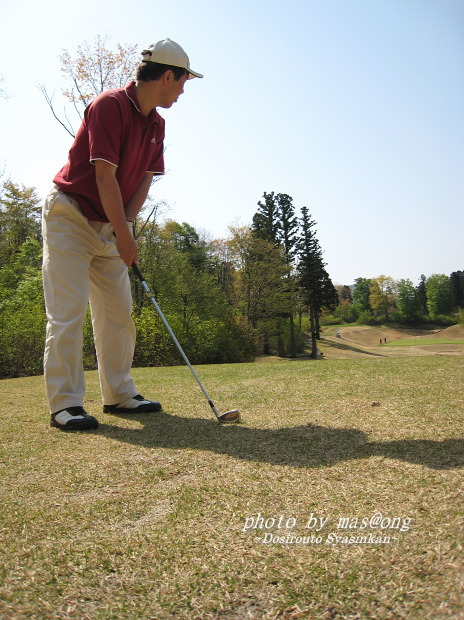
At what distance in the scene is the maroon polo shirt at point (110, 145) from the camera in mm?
2715

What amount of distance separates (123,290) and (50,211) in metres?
0.66

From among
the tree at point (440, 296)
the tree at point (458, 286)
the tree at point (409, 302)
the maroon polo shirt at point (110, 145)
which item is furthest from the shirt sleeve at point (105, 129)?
the tree at point (409, 302)

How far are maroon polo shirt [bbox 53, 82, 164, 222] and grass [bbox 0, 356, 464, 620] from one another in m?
1.35

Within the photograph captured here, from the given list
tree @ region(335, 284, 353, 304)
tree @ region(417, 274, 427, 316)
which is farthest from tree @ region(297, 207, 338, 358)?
tree @ region(335, 284, 353, 304)

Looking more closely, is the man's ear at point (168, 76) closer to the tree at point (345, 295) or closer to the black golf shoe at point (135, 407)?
the black golf shoe at point (135, 407)

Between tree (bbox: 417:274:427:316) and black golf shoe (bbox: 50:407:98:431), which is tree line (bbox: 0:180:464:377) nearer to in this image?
black golf shoe (bbox: 50:407:98:431)

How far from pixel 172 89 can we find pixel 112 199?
750 millimetres

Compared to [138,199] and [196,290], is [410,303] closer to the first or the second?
[196,290]

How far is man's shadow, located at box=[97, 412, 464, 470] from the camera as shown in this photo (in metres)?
1.78

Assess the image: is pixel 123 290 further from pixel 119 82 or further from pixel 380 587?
pixel 119 82

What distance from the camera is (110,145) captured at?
2.72m

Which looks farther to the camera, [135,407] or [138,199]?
[138,199]

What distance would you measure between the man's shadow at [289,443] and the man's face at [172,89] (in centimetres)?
184

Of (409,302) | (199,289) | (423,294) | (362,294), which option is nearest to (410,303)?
(409,302)
